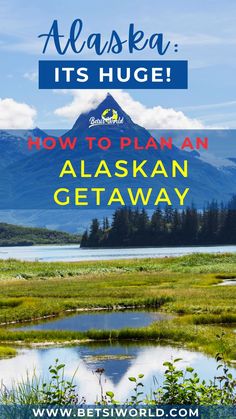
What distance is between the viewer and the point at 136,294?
7206 cm

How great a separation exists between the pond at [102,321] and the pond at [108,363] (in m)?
7.37

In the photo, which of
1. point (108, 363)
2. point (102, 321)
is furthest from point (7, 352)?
point (102, 321)

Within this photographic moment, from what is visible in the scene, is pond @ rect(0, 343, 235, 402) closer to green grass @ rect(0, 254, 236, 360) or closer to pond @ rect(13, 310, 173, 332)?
green grass @ rect(0, 254, 236, 360)

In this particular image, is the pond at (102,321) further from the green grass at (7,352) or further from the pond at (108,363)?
the green grass at (7,352)

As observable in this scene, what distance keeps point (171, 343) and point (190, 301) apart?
66.6 feet

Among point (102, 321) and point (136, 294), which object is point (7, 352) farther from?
point (136, 294)

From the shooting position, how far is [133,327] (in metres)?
50.1

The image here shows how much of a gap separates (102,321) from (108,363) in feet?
58.4

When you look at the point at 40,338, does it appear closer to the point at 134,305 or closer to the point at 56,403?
→ the point at 134,305

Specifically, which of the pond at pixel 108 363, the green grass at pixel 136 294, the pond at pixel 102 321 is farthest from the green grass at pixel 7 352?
the pond at pixel 102 321

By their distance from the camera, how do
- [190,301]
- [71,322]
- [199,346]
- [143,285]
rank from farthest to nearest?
[143,285], [190,301], [71,322], [199,346]

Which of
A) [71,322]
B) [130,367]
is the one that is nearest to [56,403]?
[130,367]

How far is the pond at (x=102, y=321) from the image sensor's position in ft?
170

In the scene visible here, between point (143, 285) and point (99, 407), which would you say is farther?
point (143, 285)
